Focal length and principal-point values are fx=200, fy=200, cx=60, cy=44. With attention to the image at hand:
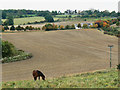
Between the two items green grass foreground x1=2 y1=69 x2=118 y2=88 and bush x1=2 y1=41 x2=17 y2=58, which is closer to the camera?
green grass foreground x1=2 y1=69 x2=118 y2=88

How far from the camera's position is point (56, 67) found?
31375 mm

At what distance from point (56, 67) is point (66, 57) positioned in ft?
26.6

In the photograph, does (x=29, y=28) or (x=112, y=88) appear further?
(x=29, y=28)

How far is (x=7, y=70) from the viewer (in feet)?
97.5

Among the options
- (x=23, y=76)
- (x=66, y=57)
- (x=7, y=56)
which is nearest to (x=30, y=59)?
(x=7, y=56)

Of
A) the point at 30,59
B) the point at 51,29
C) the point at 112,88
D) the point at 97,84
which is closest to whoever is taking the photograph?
the point at 112,88

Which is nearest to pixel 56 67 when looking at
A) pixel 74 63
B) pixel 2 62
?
pixel 74 63

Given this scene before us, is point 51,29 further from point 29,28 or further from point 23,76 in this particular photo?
point 23,76

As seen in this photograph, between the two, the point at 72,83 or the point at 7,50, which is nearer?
the point at 72,83

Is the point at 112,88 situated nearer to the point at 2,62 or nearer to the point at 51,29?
the point at 2,62

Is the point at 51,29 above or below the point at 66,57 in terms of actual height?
above

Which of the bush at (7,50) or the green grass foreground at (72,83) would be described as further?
the bush at (7,50)

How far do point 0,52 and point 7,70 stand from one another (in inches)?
344

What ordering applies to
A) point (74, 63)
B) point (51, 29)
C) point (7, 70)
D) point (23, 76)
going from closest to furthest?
point (23, 76), point (7, 70), point (74, 63), point (51, 29)
